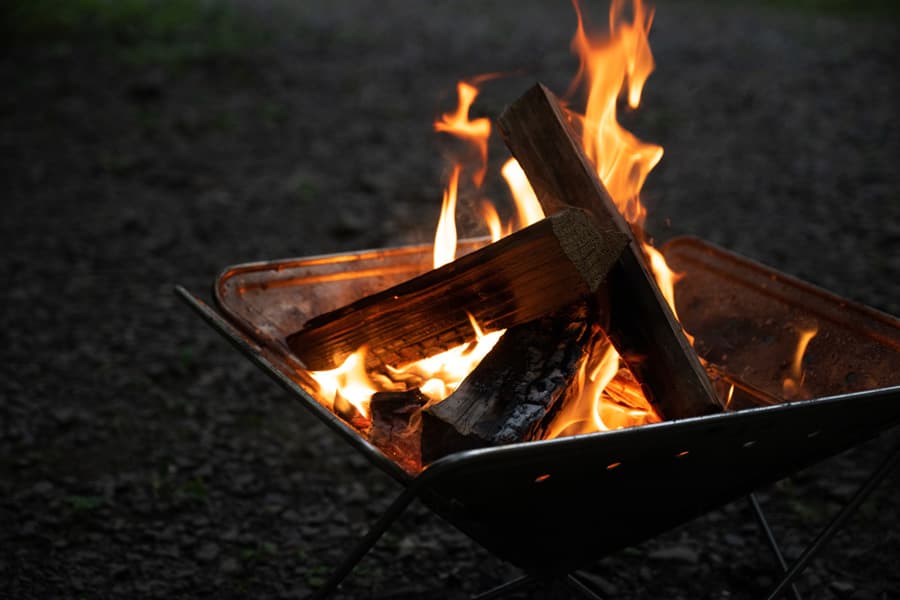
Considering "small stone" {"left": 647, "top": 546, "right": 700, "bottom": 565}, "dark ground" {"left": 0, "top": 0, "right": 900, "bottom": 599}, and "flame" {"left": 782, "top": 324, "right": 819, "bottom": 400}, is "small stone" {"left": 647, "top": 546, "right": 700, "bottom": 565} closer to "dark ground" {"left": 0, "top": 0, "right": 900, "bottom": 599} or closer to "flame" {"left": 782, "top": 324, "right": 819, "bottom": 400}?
"dark ground" {"left": 0, "top": 0, "right": 900, "bottom": 599}

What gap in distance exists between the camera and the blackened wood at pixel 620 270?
59.1 inches

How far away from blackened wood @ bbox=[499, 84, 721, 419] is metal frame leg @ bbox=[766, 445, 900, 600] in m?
0.34

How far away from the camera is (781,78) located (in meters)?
6.65

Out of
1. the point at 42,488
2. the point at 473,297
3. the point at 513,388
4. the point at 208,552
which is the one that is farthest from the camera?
the point at 42,488

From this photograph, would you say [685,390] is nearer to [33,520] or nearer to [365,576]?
[365,576]

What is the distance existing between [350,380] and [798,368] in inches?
38.1

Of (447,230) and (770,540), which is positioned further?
(770,540)

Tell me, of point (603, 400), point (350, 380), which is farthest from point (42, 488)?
point (603, 400)

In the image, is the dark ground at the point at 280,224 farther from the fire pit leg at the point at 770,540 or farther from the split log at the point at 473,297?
the split log at the point at 473,297

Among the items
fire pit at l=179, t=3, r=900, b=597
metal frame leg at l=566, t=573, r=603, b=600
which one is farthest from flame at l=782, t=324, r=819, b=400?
metal frame leg at l=566, t=573, r=603, b=600

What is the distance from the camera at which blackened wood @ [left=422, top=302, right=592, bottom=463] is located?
4.50ft

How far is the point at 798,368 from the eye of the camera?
1.76 m

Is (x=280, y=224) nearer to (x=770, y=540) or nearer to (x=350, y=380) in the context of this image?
(x=350, y=380)

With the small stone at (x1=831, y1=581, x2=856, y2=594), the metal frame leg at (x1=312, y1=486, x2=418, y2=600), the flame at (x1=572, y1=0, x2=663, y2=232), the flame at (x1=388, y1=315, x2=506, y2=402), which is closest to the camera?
the metal frame leg at (x1=312, y1=486, x2=418, y2=600)
